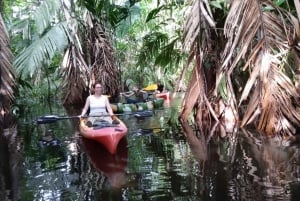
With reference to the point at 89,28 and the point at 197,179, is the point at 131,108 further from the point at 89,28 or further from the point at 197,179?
the point at 197,179

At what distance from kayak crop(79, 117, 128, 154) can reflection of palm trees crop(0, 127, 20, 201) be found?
160cm

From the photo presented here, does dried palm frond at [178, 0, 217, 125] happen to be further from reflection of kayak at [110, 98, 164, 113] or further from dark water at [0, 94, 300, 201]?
reflection of kayak at [110, 98, 164, 113]

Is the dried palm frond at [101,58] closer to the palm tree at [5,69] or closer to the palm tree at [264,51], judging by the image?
the palm tree at [5,69]

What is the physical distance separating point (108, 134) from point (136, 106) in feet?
25.3

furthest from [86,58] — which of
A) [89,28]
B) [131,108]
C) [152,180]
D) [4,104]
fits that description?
[152,180]

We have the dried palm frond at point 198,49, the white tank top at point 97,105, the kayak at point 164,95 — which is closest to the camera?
the dried palm frond at point 198,49

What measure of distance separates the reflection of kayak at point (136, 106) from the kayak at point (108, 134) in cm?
609

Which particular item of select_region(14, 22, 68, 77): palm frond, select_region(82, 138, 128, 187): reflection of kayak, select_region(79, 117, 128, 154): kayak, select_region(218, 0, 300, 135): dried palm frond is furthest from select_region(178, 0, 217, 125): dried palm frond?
select_region(14, 22, 68, 77): palm frond

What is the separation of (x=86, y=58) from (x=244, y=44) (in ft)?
45.7

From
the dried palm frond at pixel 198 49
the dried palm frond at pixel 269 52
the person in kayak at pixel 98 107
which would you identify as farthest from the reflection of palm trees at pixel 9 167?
the dried palm frond at pixel 269 52

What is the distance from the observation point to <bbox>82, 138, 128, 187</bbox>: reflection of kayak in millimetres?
7550

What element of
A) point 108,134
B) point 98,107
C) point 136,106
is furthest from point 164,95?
point 108,134

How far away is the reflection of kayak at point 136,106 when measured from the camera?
55.3 feet

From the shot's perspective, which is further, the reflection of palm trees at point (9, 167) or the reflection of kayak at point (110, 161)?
the reflection of kayak at point (110, 161)
